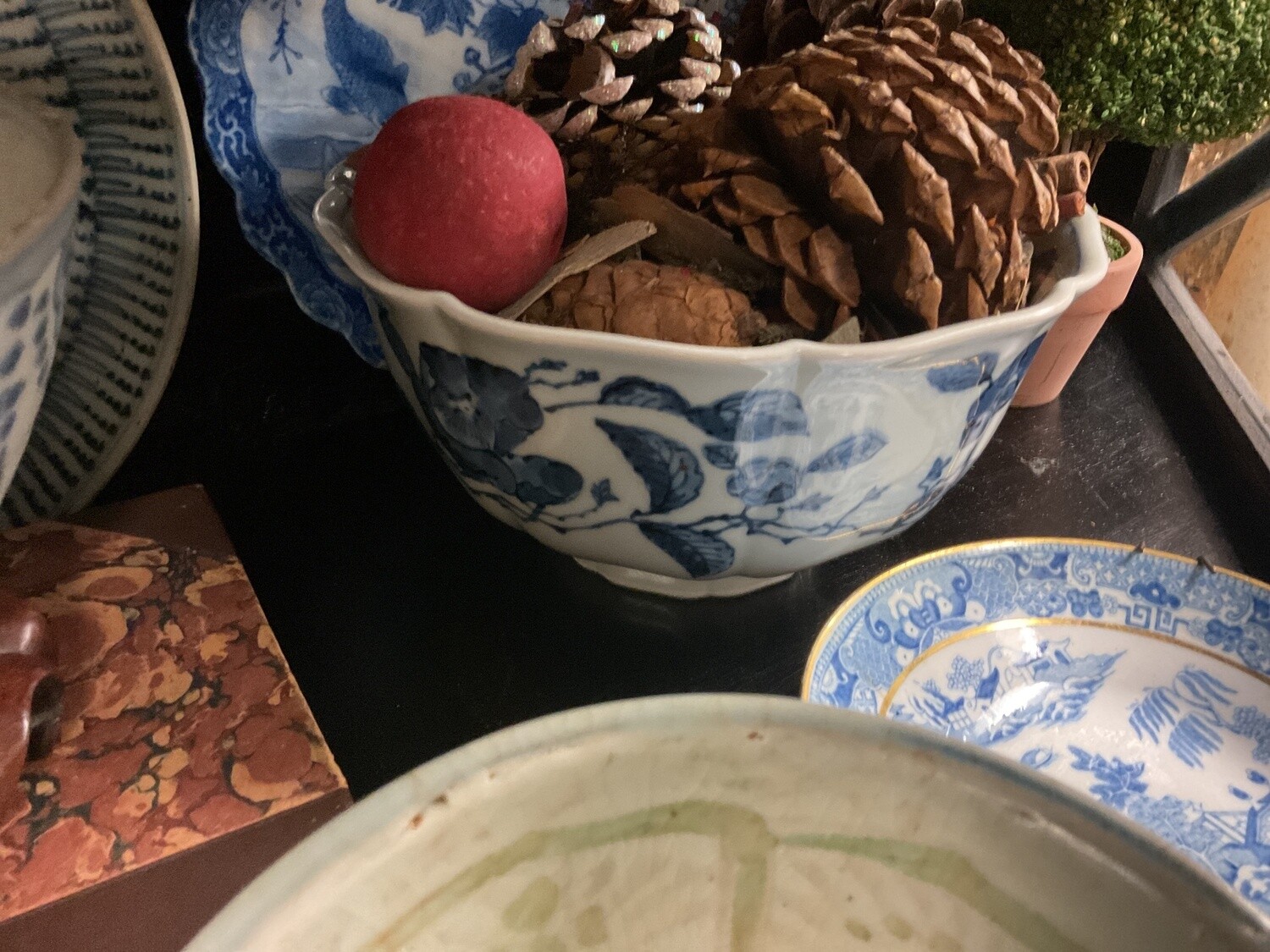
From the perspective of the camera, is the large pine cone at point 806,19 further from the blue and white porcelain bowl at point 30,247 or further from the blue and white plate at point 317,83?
the blue and white porcelain bowl at point 30,247

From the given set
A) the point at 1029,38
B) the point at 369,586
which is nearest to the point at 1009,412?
the point at 1029,38

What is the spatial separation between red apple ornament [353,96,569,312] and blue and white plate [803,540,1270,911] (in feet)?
0.45

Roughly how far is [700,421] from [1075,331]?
9.5 inches

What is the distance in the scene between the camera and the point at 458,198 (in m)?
0.24

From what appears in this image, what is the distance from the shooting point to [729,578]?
321 mm

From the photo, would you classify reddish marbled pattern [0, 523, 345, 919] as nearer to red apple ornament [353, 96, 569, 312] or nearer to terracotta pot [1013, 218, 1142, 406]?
red apple ornament [353, 96, 569, 312]

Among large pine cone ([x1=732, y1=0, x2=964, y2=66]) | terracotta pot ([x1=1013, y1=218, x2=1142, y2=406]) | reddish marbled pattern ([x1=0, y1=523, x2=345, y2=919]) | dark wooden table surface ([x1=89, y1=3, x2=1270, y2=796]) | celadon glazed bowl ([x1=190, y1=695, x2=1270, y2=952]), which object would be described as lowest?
dark wooden table surface ([x1=89, y1=3, x2=1270, y2=796])

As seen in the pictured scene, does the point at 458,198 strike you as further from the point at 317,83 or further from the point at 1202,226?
the point at 1202,226

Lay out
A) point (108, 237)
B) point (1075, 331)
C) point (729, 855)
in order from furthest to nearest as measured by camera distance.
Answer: point (1075, 331), point (108, 237), point (729, 855)

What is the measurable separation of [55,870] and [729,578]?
0.20m

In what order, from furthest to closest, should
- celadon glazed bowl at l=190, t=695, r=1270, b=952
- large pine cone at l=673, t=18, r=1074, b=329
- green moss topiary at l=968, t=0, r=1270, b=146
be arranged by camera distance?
green moss topiary at l=968, t=0, r=1270, b=146 → large pine cone at l=673, t=18, r=1074, b=329 → celadon glazed bowl at l=190, t=695, r=1270, b=952

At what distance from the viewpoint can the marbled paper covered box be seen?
0.20 m

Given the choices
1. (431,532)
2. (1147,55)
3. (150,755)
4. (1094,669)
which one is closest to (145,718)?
(150,755)

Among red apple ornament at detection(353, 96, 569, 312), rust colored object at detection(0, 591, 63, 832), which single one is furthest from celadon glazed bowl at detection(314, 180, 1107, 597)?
rust colored object at detection(0, 591, 63, 832)
